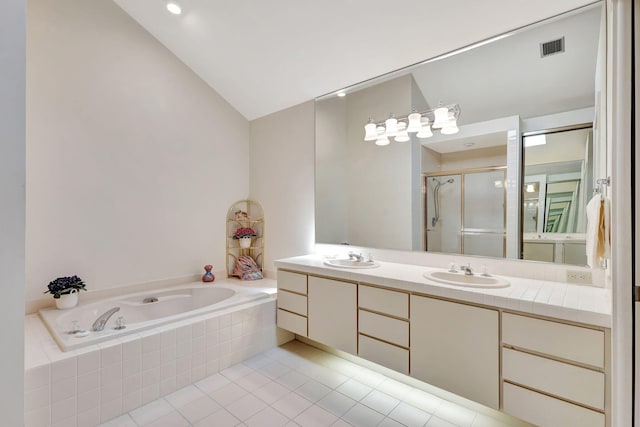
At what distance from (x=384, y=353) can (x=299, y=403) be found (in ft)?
2.17

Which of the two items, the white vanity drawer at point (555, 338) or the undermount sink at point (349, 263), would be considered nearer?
the white vanity drawer at point (555, 338)

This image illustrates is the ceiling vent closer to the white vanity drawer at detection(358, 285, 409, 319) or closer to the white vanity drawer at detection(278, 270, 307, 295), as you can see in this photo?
the white vanity drawer at detection(358, 285, 409, 319)

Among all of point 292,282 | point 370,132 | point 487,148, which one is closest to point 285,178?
point 370,132

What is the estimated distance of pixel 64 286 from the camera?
2.38 m

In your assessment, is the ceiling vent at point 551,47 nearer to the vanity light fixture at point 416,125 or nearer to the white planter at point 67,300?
the vanity light fixture at point 416,125

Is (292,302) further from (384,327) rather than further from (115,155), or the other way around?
(115,155)

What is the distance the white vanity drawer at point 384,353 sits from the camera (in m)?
1.92

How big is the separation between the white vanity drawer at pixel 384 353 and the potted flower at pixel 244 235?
77.3 inches

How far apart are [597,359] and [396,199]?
5.15ft

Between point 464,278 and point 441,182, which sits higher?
point 441,182

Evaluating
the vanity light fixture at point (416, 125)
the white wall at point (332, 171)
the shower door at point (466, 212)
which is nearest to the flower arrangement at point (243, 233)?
the white wall at point (332, 171)

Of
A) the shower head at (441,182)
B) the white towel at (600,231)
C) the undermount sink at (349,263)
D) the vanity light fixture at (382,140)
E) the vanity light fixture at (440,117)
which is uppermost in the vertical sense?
the vanity light fixture at (440,117)

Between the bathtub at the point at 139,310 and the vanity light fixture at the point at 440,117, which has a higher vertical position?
the vanity light fixture at the point at 440,117

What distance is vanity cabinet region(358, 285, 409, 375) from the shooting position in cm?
192
